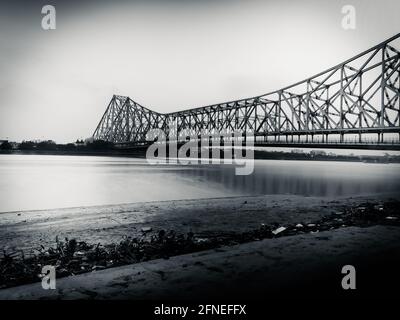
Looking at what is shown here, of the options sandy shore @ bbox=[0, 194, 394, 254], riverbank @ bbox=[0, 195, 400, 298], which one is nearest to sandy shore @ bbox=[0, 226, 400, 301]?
riverbank @ bbox=[0, 195, 400, 298]

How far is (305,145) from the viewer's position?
45.5 m

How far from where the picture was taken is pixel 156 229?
8945mm

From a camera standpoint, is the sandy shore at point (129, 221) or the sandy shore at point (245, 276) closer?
the sandy shore at point (245, 276)

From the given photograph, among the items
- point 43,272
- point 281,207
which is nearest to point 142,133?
point 281,207

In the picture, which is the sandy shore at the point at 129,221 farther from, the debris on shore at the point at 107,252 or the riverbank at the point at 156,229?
the debris on shore at the point at 107,252

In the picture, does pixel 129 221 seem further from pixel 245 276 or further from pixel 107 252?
pixel 245 276

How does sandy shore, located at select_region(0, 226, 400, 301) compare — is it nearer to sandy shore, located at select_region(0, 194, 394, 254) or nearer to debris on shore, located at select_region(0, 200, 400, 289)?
debris on shore, located at select_region(0, 200, 400, 289)

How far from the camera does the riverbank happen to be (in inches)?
242

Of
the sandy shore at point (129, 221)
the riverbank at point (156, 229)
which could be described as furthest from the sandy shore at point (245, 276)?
the sandy shore at point (129, 221)

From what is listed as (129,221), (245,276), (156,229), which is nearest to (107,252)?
(156,229)

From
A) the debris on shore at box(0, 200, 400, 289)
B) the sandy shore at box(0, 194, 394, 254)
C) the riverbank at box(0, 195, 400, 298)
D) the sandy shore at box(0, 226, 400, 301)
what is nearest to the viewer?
the sandy shore at box(0, 226, 400, 301)

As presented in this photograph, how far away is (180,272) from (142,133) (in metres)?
108

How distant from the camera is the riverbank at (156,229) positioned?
242 inches

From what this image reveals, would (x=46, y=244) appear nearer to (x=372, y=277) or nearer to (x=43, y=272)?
(x=43, y=272)
